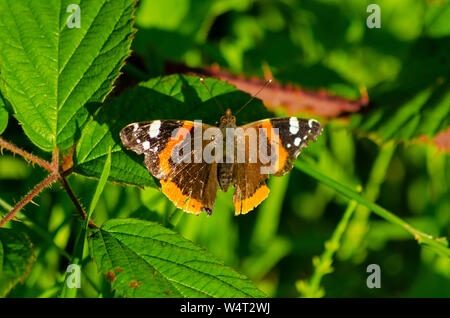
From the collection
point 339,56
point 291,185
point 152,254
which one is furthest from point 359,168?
point 152,254

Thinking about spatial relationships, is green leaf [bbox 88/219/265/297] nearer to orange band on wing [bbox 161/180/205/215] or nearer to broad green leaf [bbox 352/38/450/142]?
orange band on wing [bbox 161/180/205/215]

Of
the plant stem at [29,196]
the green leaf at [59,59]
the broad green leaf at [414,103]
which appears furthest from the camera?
the broad green leaf at [414,103]

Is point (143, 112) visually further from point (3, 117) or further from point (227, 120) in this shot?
point (3, 117)

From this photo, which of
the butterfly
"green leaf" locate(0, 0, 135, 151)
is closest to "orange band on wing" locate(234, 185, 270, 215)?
the butterfly

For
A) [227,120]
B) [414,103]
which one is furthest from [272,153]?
[414,103]

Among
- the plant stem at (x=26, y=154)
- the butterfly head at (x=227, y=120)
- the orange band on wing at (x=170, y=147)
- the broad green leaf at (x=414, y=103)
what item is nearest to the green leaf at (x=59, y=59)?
the plant stem at (x=26, y=154)

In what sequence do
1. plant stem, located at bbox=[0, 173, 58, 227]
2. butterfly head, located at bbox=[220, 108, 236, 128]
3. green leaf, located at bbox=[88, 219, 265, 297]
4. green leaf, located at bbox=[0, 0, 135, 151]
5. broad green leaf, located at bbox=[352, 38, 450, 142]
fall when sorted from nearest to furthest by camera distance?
green leaf, located at bbox=[88, 219, 265, 297] < plant stem, located at bbox=[0, 173, 58, 227] < green leaf, located at bbox=[0, 0, 135, 151] < butterfly head, located at bbox=[220, 108, 236, 128] < broad green leaf, located at bbox=[352, 38, 450, 142]

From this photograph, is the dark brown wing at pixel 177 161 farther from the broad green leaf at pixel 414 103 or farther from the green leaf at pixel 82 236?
the broad green leaf at pixel 414 103
